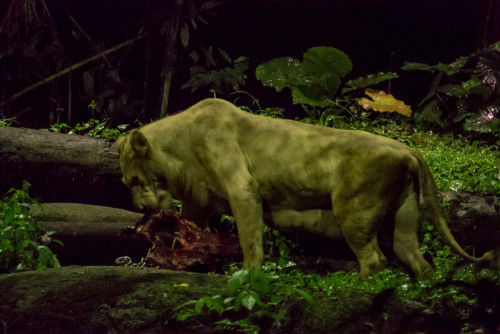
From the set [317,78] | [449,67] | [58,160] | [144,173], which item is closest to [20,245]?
[144,173]

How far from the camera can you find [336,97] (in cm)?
→ 909

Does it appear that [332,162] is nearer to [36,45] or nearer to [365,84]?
[365,84]

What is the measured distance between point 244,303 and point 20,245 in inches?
107

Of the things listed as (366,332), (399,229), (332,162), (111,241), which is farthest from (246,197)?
(111,241)

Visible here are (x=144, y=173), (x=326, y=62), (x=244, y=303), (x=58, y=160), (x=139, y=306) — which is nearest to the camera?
(x=244, y=303)

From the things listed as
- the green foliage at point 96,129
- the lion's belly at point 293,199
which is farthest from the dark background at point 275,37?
→ the lion's belly at point 293,199

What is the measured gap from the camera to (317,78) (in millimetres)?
8656


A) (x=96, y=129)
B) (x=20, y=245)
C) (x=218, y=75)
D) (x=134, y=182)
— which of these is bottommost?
(x=20, y=245)

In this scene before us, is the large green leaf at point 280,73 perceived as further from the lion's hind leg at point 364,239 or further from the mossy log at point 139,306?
the mossy log at point 139,306

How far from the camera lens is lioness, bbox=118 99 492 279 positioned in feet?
15.8

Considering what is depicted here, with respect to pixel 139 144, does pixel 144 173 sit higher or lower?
lower

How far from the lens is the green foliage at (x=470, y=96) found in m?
8.90

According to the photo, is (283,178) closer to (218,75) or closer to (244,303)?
(244,303)

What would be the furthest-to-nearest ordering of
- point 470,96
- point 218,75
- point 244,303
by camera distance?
1. point 470,96
2. point 218,75
3. point 244,303
